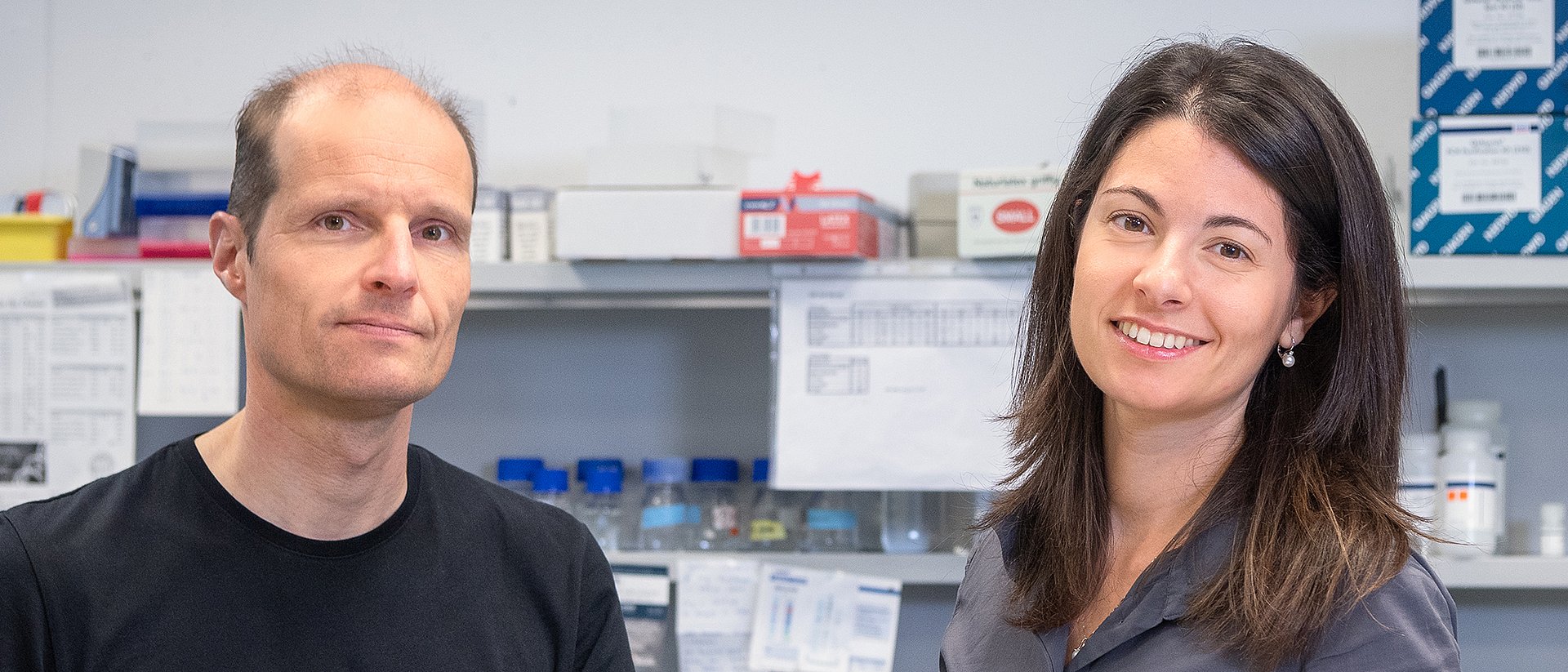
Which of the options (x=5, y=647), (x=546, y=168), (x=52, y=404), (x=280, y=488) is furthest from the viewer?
(x=546, y=168)

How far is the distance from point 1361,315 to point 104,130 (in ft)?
7.05

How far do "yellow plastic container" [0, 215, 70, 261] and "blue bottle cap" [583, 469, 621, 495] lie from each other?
92cm

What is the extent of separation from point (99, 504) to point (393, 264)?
0.32 m

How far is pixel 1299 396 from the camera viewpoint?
1.01m

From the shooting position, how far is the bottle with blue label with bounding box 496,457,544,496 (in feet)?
6.68

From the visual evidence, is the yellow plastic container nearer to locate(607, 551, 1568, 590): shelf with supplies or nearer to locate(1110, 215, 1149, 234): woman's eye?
locate(607, 551, 1568, 590): shelf with supplies

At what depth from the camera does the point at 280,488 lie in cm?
104

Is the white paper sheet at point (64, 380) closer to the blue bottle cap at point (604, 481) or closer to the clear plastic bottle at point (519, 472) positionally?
the clear plastic bottle at point (519, 472)

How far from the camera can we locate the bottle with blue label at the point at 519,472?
6.68ft

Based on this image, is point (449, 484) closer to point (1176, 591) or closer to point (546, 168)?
point (1176, 591)

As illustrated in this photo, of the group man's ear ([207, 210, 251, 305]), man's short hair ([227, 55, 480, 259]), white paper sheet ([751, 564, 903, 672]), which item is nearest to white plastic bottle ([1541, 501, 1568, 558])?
white paper sheet ([751, 564, 903, 672])

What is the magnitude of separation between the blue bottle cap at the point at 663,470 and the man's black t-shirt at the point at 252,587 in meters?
0.81

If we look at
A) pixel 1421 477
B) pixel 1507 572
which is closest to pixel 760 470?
pixel 1421 477

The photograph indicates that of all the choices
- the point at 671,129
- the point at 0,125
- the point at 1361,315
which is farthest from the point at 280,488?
the point at 0,125
